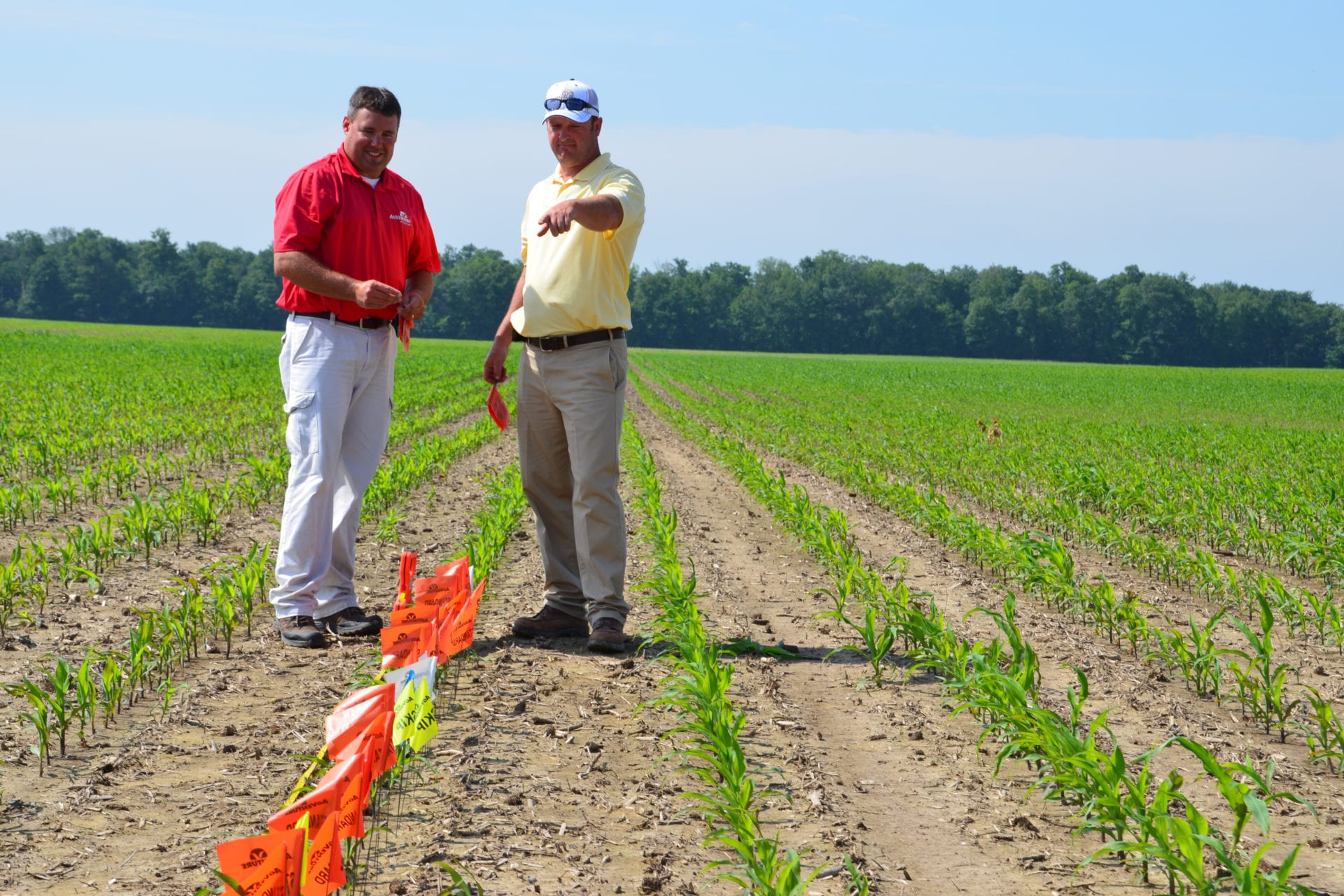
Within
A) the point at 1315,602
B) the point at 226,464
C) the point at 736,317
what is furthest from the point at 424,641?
the point at 736,317

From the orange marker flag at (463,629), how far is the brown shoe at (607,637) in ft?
3.38

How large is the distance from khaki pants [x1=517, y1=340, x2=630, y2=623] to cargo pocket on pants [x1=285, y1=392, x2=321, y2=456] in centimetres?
92

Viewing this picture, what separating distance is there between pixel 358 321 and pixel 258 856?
3467 mm

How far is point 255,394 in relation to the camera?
19.9 meters

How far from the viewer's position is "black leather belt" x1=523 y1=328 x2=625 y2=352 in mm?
4941

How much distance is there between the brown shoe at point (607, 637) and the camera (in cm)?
500

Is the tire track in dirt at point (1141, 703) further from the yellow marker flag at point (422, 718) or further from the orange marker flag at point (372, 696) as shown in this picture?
the orange marker flag at point (372, 696)

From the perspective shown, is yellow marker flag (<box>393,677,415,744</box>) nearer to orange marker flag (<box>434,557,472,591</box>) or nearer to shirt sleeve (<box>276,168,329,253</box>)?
orange marker flag (<box>434,557,472,591</box>)

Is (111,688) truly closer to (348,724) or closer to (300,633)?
(300,633)

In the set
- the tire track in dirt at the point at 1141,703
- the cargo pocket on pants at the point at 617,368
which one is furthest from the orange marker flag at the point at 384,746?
the cargo pocket on pants at the point at 617,368

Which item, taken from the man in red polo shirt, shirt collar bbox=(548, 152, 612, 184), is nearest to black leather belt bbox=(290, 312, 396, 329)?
the man in red polo shirt

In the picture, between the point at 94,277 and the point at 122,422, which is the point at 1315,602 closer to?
the point at 122,422

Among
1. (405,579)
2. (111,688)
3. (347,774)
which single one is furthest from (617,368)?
(347,774)

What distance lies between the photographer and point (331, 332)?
498cm
